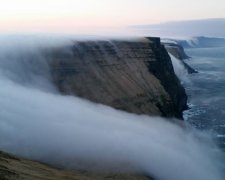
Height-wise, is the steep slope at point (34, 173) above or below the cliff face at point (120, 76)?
below

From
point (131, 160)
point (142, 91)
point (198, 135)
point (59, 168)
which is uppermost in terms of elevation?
point (142, 91)

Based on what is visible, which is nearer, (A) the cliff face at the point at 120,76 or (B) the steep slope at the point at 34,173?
(B) the steep slope at the point at 34,173

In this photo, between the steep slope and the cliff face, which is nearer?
the steep slope

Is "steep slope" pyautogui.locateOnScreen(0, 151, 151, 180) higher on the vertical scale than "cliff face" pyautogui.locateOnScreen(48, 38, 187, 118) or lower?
lower

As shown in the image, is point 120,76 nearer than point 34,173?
No

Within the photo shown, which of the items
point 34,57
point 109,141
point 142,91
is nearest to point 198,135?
point 142,91

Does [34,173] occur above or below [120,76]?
below

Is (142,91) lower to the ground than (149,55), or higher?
lower

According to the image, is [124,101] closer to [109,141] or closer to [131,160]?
[109,141]
